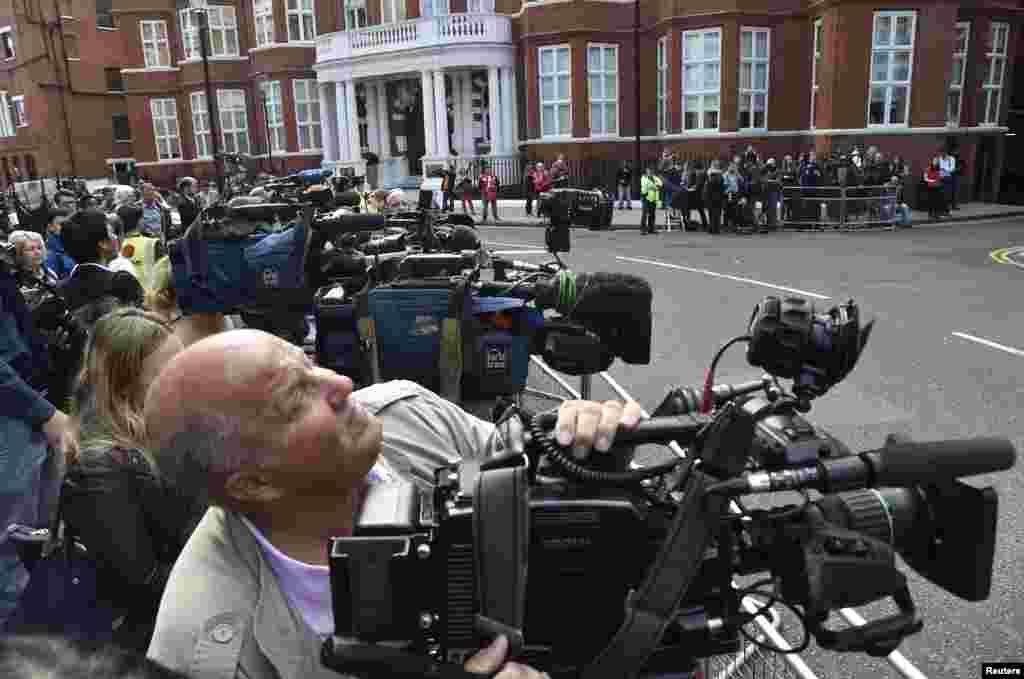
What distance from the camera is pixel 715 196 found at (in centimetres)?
1889

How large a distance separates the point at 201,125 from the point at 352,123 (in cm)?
1214

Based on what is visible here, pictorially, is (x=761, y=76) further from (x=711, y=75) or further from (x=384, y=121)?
(x=384, y=121)

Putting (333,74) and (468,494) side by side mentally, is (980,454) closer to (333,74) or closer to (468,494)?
(468,494)

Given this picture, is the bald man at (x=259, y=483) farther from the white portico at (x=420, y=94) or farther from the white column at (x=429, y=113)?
the white column at (x=429, y=113)

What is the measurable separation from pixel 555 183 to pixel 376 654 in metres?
22.4

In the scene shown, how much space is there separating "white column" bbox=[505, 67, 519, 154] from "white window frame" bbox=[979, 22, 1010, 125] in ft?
49.8

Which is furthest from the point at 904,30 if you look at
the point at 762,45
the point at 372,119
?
the point at 372,119

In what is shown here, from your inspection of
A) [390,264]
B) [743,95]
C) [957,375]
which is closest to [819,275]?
[957,375]

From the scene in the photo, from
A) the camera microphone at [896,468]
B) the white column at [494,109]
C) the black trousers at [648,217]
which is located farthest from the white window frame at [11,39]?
the camera microphone at [896,468]

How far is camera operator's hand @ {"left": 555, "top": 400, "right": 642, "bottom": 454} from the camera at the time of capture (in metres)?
1.37

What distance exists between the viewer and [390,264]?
14.8 feet

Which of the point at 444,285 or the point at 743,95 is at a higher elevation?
the point at 743,95

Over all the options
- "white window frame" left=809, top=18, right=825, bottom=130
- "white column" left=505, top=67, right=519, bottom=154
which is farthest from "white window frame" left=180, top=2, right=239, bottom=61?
"white window frame" left=809, top=18, right=825, bottom=130

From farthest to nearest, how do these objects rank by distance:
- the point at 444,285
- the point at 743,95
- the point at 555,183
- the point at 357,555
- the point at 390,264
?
1. the point at 743,95
2. the point at 555,183
3. the point at 390,264
4. the point at 444,285
5. the point at 357,555
